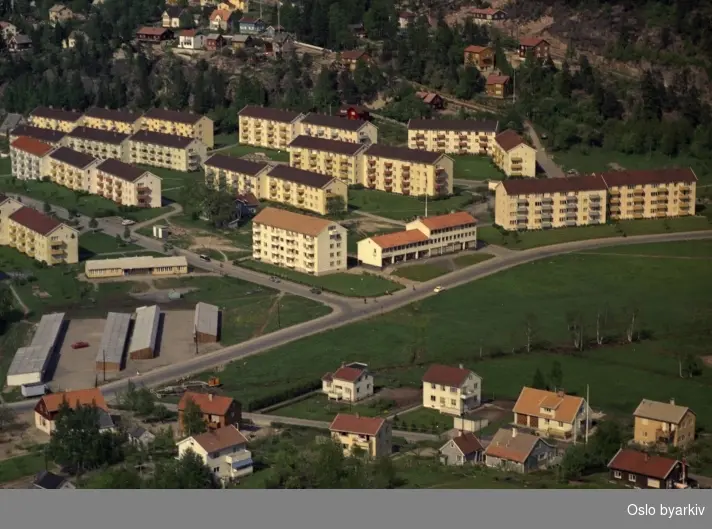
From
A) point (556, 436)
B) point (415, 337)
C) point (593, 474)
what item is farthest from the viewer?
point (415, 337)

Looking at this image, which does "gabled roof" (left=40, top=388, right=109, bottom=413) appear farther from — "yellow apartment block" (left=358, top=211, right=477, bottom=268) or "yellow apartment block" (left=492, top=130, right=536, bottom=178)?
"yellow apartment block" (left=492, top=130, right=536, bottom=178)

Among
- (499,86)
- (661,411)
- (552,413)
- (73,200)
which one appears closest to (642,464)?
(661,411)

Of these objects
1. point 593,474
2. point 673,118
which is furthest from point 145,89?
point 593,474

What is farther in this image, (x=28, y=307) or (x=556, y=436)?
(x=28, y=307)

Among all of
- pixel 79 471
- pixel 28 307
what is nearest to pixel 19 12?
pixel 28 307

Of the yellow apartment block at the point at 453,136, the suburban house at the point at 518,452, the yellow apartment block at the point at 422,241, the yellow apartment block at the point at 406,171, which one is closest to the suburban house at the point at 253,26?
the yellow apartment block at the point at 453,136

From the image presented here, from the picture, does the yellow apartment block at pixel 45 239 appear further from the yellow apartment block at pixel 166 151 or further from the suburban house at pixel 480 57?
the suburban house at pixel 480 57

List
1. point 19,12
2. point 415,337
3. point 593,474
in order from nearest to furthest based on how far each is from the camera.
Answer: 1. point 593,474
2. point 415,337
3. point 19,12

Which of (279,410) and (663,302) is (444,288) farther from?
(279,410)
